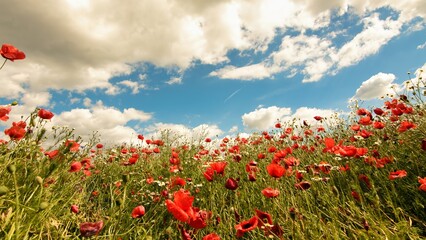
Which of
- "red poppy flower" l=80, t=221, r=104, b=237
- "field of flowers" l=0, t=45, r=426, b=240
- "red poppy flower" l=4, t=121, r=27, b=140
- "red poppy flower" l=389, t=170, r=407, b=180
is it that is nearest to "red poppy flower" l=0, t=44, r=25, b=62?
"field of flowers" l=0, t=45, r=426, b=240

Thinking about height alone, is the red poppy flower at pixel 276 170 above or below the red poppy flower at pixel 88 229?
above

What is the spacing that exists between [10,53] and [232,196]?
10.4 feet

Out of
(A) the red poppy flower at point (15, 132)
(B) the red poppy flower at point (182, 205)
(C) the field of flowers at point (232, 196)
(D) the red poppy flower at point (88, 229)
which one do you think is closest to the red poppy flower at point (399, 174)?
(C) the field of flowers at point (232, 196)

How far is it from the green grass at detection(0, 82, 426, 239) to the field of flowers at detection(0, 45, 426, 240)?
16mm

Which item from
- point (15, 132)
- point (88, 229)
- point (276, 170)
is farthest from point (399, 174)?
point (15, 132)

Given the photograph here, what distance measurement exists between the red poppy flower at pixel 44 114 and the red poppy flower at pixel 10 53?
75 cm

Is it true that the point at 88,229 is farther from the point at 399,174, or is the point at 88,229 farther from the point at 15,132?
the point at 399,174

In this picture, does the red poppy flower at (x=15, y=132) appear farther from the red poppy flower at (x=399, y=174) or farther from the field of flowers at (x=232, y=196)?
the red poppy flower at (x=399, y=174)

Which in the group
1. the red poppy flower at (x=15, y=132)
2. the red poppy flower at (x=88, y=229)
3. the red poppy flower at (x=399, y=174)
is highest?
the red poppy flower at (x=15, y=132)

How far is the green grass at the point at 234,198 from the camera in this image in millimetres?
2482

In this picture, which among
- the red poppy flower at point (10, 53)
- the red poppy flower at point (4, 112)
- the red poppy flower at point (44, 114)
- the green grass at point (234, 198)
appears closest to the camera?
the green grass at point (234, 198)

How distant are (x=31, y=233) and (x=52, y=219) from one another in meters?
0.30

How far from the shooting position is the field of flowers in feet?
7.68

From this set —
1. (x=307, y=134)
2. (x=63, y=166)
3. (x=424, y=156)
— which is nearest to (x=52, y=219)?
(x=63, y=166)
